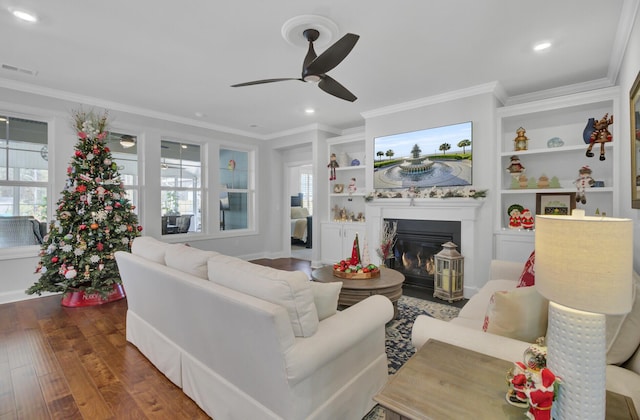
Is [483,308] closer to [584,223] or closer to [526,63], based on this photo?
[584,223]

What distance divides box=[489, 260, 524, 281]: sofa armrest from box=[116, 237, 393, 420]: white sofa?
168 centimetres

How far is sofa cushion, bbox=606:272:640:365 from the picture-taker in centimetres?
129

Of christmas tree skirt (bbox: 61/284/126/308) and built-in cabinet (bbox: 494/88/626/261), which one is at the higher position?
built-in cabinet (bbox: 494/88/626/261)

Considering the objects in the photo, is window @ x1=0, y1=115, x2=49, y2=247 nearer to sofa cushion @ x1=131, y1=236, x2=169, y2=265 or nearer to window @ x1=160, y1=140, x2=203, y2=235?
window @ x1=160, y1=140, x2=203, y2=235

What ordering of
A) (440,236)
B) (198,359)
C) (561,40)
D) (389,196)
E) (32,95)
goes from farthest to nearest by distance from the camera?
(389,196) < (440,236) < (32,95) < (561,40) < (198,359)

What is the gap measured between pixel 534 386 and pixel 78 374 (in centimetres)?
290

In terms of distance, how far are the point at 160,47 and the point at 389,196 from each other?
11.2 ft

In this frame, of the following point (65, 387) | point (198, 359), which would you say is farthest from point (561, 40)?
point (65, 387)

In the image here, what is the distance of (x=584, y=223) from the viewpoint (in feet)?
2.85

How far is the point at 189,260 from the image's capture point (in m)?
2.04

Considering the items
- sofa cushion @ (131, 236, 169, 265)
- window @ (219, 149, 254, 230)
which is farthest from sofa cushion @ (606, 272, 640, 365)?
window @ (219, 149, 254, 230)

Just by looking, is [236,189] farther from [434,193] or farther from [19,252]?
[434,193]

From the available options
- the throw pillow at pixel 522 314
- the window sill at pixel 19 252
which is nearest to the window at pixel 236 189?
the window sill at pixel 19 252

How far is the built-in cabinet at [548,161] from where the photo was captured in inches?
141
